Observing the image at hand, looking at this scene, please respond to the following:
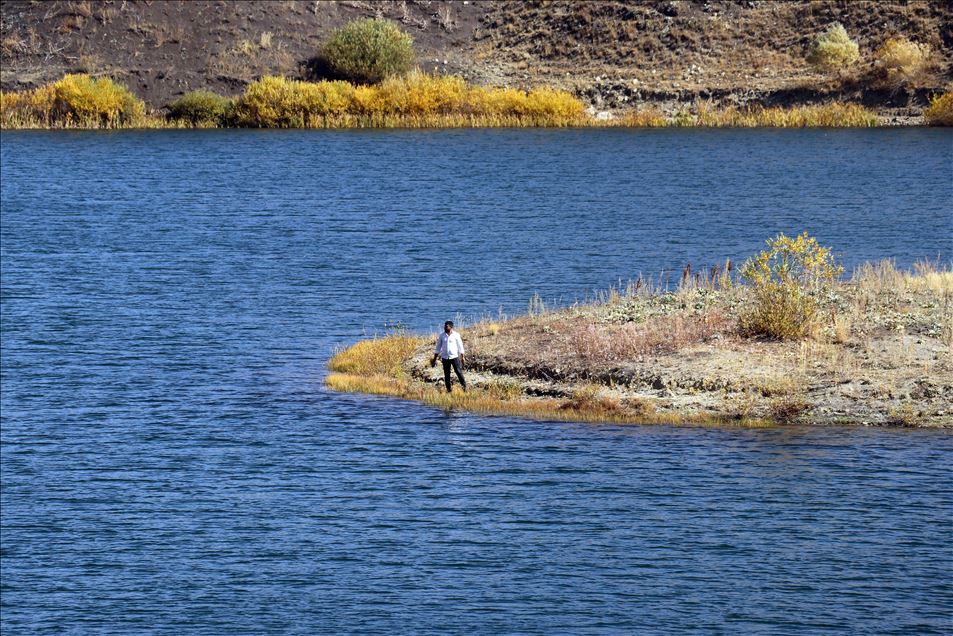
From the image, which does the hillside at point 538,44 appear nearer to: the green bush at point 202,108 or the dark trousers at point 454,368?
the green bush at point 202,108

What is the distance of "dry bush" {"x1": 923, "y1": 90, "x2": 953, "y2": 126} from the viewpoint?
349 ft

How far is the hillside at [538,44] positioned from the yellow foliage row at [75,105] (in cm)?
307

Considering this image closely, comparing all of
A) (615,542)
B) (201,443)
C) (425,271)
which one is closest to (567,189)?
(425,271)

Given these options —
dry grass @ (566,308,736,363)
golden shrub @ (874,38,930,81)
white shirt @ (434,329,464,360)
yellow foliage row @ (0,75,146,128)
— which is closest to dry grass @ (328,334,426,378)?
white shirt @ (434,329,464,360)

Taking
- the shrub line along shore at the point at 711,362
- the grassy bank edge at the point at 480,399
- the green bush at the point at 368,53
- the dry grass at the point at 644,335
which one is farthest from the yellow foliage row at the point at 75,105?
the dry grass at the point at 644,335

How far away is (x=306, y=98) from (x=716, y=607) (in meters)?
94.0

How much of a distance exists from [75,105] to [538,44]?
39296 millimetres

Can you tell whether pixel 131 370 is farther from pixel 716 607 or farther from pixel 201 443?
pixel 716 607

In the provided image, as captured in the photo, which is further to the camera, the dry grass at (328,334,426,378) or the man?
the dry grass at (328,334,426,378)

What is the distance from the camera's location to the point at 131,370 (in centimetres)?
4397

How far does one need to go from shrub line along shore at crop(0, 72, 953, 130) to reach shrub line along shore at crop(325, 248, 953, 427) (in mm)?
72727

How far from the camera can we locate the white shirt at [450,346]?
3718cm

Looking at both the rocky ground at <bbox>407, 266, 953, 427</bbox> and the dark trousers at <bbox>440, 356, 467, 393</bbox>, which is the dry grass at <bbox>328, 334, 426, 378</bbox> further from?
the dark trousers at <bbox>440, 356, 467, 393</bbox>

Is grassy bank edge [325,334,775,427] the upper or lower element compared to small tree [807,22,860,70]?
lower
